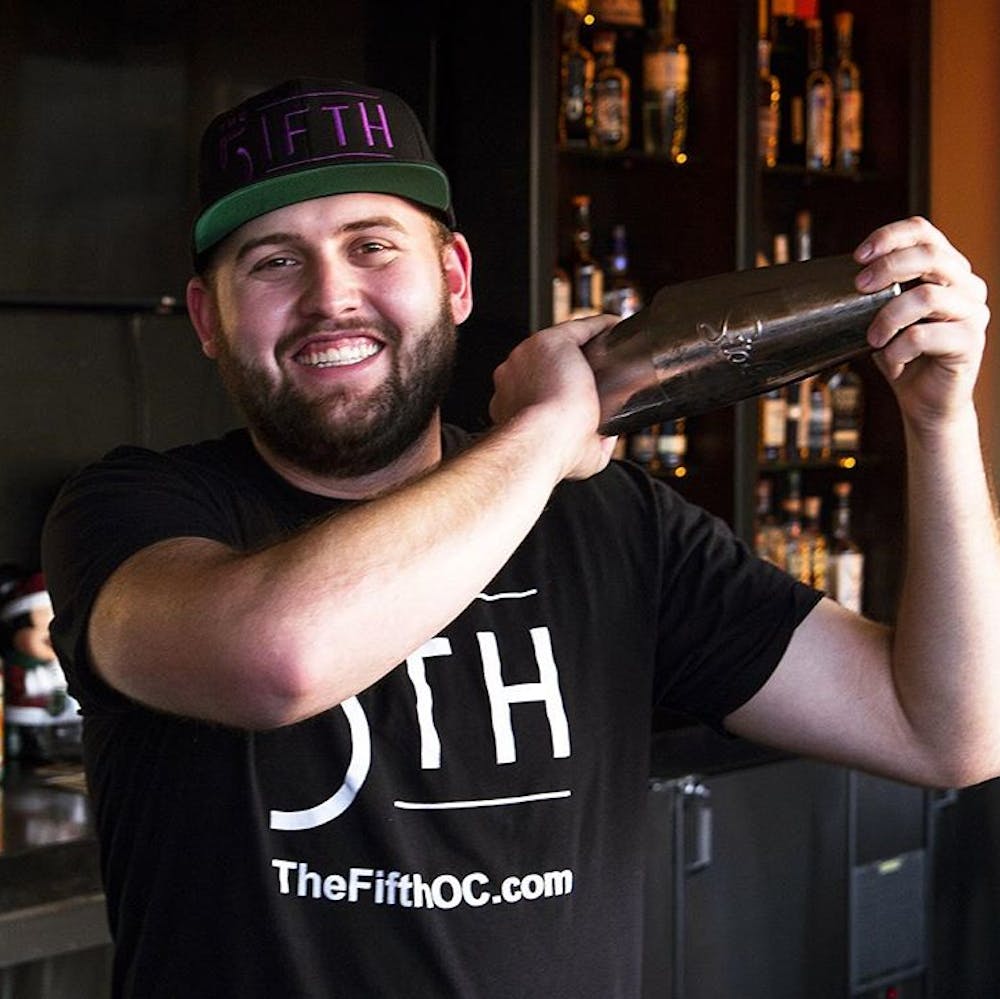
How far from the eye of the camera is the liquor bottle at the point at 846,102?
3510mm

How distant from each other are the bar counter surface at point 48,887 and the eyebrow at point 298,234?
0.91m

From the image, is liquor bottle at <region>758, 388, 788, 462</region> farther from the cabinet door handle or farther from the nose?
the nose

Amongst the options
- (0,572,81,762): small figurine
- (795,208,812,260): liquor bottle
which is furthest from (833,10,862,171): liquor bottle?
(0,572,81,762): small figurine

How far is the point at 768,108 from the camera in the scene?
11.1 ft

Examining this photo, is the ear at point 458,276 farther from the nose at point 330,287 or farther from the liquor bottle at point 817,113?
the liquor bottle at point 817,113

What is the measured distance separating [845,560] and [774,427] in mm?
333

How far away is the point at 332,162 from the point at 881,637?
22.9 inches

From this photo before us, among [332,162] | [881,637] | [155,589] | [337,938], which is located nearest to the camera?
[155,589]

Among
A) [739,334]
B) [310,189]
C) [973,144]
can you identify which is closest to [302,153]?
[310,189]

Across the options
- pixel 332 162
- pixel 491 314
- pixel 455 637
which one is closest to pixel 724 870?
pixel 491 314

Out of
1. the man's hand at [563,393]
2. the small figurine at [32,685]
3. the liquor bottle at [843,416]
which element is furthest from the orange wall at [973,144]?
the man's hand at [563,393]

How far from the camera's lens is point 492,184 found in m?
Answer: 2.84

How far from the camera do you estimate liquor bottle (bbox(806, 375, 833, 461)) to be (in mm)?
3480

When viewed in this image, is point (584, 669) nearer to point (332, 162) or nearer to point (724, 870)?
point (332, 162)
